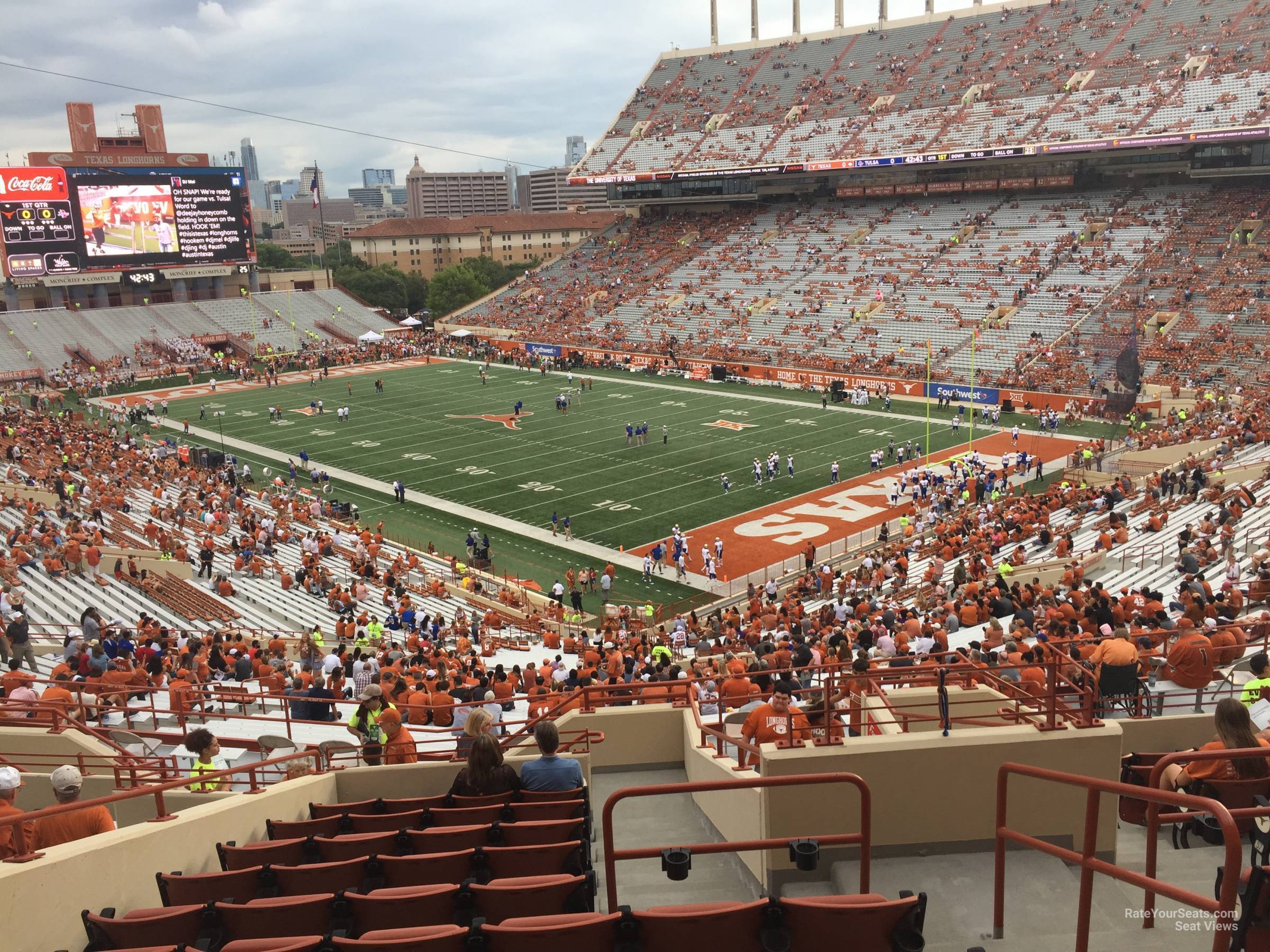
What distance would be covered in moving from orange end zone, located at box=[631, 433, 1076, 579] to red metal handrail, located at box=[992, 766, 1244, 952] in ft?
63.3

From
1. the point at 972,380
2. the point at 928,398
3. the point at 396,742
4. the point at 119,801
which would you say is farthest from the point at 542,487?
the point at 119,801

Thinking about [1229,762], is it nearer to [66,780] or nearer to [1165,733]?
[1165,733]

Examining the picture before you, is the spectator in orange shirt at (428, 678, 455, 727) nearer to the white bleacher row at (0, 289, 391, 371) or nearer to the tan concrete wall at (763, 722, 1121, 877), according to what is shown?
the tan concrete wall at (763, 722, 1121, 877)

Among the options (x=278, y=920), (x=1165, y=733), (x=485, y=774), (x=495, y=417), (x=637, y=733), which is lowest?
(x=495, y=417)

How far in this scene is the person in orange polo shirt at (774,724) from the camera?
6430 mm

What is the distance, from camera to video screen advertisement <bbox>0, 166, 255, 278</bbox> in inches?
2263

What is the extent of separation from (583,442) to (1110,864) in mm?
34270

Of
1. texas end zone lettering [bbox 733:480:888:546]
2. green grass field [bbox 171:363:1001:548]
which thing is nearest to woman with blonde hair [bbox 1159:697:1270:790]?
texas end zone lettering [bbox 733:480:888:546]

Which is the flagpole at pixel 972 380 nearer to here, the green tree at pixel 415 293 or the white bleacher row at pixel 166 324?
the white bleacher row at pixel 166 324

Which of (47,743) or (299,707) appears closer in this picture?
(47,743)

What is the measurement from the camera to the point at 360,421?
43.8m

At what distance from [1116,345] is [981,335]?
19.6 feet

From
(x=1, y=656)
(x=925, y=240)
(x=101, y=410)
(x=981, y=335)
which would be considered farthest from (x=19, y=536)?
(x=925, y=240)

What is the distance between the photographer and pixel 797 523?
92.4ft
